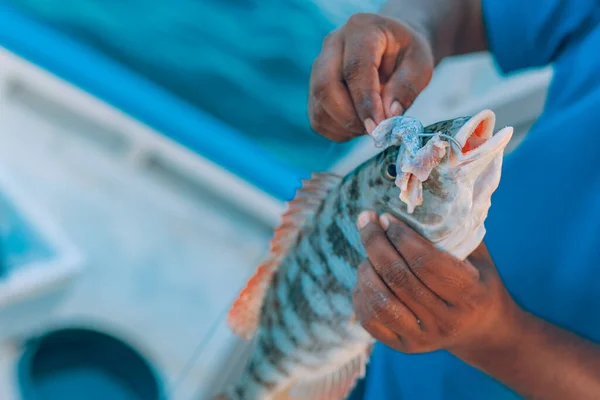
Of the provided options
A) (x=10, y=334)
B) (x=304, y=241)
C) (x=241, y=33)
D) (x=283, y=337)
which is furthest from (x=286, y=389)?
(x=241, y=33)

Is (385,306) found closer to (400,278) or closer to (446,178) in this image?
(400,278)

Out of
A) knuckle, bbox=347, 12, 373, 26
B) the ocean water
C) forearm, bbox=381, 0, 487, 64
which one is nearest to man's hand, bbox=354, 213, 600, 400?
knuckle, bbox=347, 12, 373, 26

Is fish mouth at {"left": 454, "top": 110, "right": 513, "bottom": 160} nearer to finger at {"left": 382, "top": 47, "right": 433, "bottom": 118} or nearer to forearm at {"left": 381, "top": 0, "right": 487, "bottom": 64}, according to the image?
finger at {"left": 382, "top": 47, "right": 433, "bottom": 118}

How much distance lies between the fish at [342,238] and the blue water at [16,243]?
79 centimetres

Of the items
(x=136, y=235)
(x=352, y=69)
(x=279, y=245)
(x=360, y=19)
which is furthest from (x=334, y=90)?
(x=136, y=235)

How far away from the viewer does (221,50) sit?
4.39 meters

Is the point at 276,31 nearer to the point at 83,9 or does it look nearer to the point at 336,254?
the point at 83,9

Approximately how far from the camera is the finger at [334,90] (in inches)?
40.8

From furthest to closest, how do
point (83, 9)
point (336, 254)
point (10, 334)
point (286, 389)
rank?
point (83, 9) < point (10, 334) < point (286, 389) < point (336, 254)

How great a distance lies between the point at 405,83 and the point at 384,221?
0.27 m

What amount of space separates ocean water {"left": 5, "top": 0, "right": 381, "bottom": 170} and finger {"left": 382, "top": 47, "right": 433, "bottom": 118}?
3072 millimetres

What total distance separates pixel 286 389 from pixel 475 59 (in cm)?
262

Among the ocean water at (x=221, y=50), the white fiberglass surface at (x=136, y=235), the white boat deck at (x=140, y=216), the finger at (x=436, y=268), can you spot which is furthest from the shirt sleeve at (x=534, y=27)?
the ocean water at (x=221, y=50)

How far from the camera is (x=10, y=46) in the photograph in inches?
92.1
